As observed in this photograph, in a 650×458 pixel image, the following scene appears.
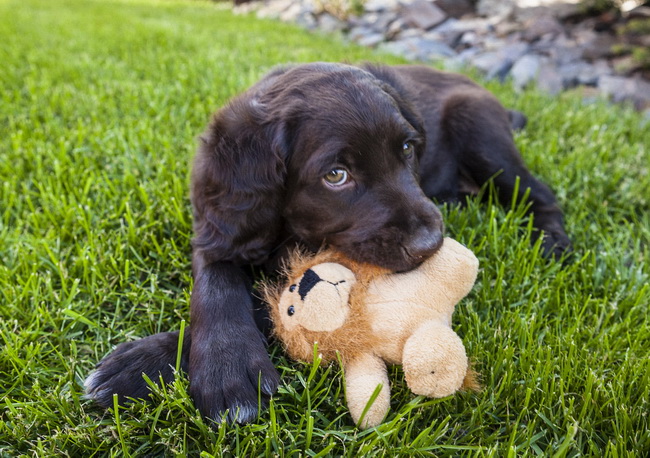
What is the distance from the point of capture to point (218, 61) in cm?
444

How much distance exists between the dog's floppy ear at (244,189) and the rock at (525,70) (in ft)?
10.6

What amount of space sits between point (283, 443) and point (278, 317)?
0.34 meters

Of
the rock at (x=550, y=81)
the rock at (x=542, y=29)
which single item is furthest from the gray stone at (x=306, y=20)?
the rock at (x=550, y=81)

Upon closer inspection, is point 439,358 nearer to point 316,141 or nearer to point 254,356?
point 254,356

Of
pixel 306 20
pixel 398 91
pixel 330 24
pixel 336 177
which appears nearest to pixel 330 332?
pixel 336 177

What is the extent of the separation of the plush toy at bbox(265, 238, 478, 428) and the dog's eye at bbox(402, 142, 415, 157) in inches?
15.9

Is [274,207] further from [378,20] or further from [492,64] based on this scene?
[378,20]

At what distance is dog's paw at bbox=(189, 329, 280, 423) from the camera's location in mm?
1361

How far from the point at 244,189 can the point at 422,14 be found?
5923mm

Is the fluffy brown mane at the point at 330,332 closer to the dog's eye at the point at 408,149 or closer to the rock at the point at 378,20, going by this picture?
the dog's eye at the point at 408,149

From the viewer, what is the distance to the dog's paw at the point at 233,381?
53.6 inches

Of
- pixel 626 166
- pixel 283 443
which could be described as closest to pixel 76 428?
pixel 283 443

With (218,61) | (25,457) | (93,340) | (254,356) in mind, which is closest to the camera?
(25,457)

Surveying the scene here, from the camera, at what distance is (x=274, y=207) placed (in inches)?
70.3
